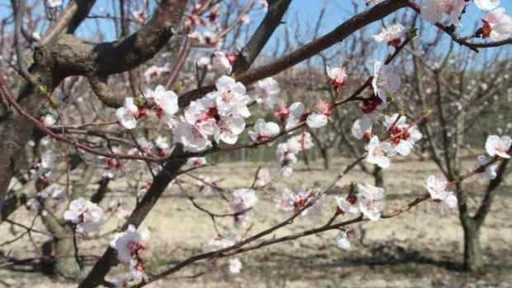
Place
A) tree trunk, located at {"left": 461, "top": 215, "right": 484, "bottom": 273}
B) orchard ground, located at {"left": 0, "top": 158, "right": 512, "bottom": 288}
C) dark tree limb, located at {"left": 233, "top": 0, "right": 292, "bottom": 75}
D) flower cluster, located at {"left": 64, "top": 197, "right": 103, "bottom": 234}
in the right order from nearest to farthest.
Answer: dark tree limb, located at {"left": 233, "top": 0, "right": 292, "bottom": 75}
flower cluster, located at {"left": 64, "top": 197, "right": 103, "bottom": 234}
orchard ground, located at {"left": 0, "top": 158, "right": 512, "bottom": 288}
tree trunk, located at {"left": 461, "top": 215, "right": 484, "bottom": 273}

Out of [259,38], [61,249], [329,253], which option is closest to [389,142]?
[259,38]

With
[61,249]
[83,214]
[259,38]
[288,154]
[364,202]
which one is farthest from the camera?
[61,249]

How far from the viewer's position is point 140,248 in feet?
5.68

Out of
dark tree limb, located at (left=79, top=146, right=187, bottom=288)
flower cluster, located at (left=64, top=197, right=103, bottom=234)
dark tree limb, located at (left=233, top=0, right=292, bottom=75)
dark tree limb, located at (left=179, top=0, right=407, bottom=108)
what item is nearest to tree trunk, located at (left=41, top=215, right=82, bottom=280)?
flower cluster, located at (left=64, top=197, right=103, bottom=234)

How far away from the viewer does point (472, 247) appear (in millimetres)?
5934

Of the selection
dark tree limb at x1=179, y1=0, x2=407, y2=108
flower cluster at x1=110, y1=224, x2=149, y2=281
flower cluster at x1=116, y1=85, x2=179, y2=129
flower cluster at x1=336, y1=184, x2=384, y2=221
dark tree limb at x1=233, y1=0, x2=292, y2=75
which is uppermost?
dark tree limb at x1=233, y1=0, x2=292, y2=75

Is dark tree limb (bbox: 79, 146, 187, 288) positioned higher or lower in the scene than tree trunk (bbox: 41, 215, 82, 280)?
lower

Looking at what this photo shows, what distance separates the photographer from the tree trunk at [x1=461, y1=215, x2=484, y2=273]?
5.89 meters

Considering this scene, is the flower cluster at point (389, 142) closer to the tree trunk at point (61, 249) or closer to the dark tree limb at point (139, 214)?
the dark tree limb at point (139, 214)

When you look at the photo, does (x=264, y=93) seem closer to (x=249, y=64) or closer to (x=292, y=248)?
(x=249, y=64)

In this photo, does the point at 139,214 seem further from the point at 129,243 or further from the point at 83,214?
the point at 83,214

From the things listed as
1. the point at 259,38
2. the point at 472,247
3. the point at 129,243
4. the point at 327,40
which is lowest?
the point at 129,243

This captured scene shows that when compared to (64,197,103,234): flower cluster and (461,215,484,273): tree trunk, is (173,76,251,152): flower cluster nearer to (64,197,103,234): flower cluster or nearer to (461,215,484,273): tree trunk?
(64,197,103,234): flower cluster

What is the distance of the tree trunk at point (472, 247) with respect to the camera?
19.3 ft
